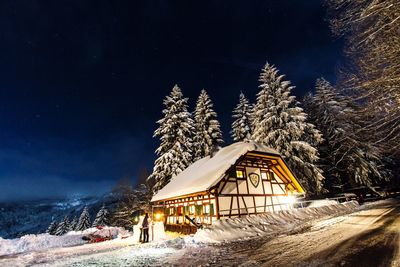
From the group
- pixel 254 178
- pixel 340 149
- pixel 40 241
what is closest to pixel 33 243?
pixel 40 241

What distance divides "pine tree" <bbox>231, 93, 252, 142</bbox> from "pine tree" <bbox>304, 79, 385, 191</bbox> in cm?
894

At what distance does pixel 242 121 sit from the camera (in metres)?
35.8

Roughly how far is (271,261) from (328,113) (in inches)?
1176

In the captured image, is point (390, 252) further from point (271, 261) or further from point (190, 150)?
point (190, 150)

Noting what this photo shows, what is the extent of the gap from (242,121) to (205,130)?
6.09m

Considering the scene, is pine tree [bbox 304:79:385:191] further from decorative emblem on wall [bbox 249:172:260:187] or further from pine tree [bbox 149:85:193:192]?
pine tree [bbox 149:85:193:192]

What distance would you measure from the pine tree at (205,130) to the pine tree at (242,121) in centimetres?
295

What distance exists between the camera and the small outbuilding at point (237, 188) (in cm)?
1758

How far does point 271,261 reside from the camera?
737 cm

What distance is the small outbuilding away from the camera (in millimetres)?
17578

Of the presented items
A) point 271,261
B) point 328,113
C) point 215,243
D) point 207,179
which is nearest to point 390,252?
point 271,261

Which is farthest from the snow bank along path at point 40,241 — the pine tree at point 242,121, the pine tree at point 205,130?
the pine tree at point 242,121

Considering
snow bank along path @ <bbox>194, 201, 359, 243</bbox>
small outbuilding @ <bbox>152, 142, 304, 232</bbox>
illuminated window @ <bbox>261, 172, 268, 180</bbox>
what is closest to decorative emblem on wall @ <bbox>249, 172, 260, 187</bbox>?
small outbuilding @ <bbox>152, 142, 304, 232</bbox>

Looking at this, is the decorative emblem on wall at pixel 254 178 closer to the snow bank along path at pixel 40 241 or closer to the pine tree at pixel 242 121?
the snow bank along path at pixel 40 241
